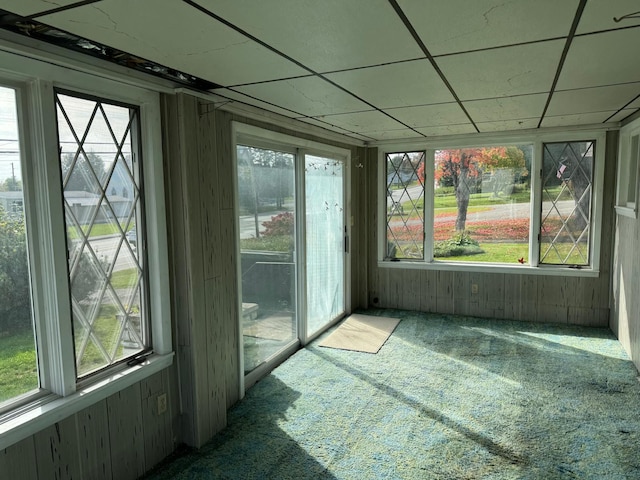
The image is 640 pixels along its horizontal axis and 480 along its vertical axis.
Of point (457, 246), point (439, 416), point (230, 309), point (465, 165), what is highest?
point (465, 165)

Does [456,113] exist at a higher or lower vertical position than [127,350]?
higher

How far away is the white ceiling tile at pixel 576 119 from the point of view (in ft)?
11.9

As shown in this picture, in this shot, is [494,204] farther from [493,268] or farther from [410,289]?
[410,289]

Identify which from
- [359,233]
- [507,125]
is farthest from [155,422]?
[507,125]

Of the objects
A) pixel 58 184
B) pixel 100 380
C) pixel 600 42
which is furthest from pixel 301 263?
pixel 600 42

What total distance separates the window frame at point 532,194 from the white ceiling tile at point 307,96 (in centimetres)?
209

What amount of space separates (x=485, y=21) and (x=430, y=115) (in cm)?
192

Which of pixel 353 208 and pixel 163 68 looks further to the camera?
pixel 353 208

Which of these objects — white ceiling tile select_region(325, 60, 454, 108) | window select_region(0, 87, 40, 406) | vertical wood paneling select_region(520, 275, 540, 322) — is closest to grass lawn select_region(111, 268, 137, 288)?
window select_region(0, 87, 40, 406)

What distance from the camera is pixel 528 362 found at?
11.9 ft

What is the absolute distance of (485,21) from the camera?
1.52 meters

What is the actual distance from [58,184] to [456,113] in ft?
9.09

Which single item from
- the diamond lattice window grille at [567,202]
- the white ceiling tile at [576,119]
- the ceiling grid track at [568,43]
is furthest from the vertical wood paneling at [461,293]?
the ceiling grid track at [568,43]

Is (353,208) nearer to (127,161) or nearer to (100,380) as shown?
(127,161)
